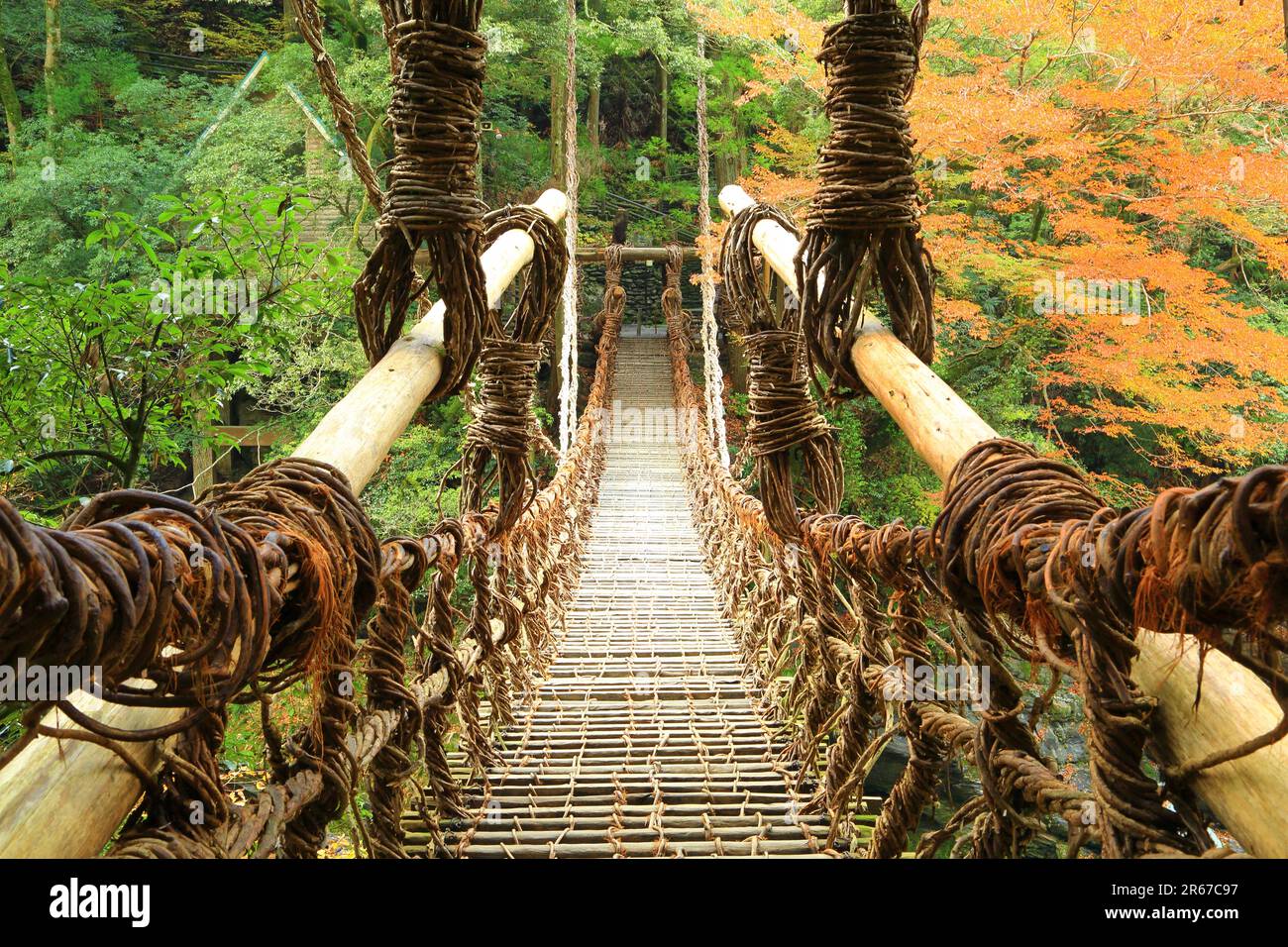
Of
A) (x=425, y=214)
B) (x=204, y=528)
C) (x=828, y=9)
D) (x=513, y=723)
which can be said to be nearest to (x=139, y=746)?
(x=204, y=528)

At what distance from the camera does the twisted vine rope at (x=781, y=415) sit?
5.88ft

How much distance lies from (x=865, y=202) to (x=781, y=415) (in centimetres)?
60

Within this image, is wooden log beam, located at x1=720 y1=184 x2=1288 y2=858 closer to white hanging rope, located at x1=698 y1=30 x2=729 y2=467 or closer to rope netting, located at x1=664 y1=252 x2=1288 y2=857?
rope netting, located at x1=664 y1=252 x2=1288 y2=857

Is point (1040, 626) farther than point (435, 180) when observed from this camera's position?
No

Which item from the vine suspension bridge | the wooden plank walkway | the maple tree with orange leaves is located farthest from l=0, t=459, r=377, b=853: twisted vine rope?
the maple tree with orange leaves

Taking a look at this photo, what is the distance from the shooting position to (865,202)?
127 centimetres

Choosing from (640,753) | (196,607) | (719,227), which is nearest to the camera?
(196,607)

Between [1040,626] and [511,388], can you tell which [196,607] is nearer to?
[1040,626]

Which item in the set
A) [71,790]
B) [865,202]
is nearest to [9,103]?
[865,202]

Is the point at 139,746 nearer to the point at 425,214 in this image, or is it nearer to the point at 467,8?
the point at 425,214

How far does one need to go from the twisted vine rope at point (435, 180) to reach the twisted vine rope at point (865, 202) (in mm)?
505

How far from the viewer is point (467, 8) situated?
1213mm

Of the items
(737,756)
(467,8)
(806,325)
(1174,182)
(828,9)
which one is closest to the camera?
(467,8)
